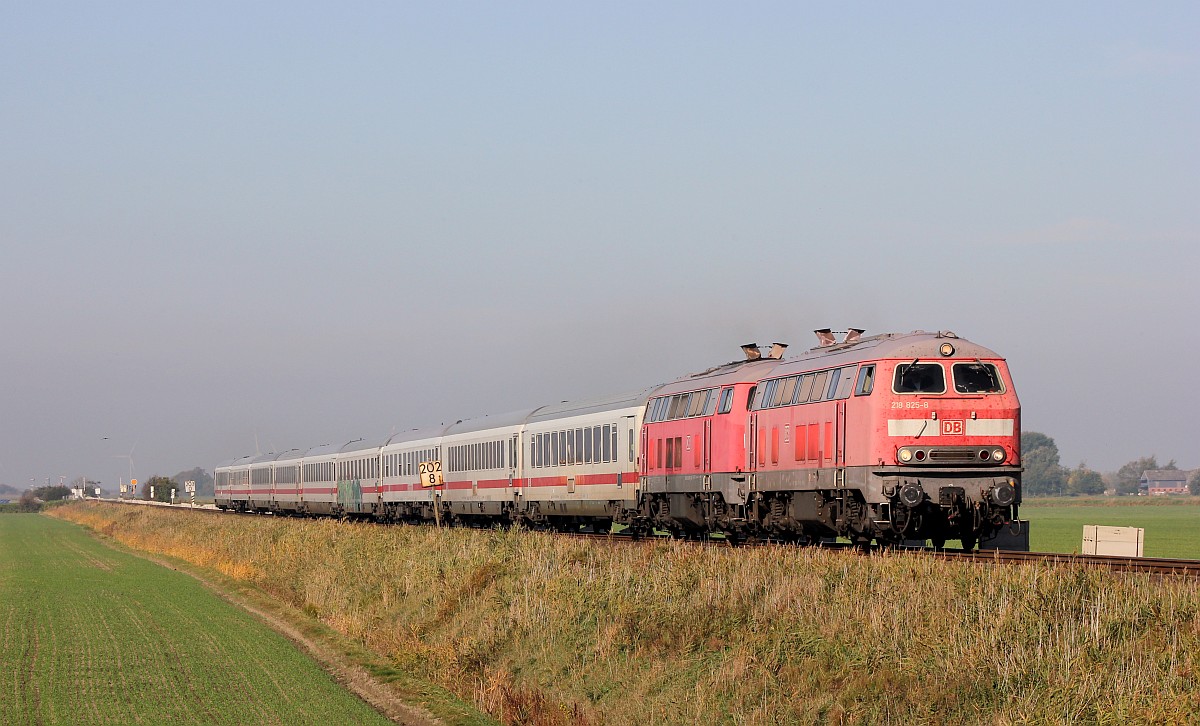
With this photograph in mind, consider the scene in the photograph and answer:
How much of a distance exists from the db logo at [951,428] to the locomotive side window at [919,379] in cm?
62

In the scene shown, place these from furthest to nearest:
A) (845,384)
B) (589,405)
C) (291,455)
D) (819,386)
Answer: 1. (291,455)
2. (589,405)
3. (819,386)
4. (845,384)

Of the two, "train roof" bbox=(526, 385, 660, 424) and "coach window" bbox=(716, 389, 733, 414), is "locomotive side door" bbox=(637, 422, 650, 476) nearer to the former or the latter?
"train roof" bbox=(526, 385, 660, 424)

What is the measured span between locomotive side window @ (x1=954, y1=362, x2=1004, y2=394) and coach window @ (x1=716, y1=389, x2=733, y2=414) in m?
7.51

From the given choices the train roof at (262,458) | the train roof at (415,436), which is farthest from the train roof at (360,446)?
the train roof at (262,458)

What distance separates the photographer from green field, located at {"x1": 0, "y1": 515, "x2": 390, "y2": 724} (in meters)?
18.9

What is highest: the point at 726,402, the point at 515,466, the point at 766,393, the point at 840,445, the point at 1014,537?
the point at 766,393

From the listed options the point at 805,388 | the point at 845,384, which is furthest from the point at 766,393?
the point at 845,384

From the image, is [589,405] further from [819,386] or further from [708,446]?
[819,386]

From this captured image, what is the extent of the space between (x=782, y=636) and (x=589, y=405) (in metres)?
27.9

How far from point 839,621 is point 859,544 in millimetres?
11159

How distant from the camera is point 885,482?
2489cm

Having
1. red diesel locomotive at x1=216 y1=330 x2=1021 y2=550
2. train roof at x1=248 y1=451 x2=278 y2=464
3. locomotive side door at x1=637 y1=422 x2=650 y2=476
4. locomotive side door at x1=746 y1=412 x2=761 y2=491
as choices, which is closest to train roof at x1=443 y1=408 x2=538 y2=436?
red diesel locomotive at x1=216 y1=330 x2=1021 y2=550

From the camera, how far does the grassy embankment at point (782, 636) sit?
12.9m

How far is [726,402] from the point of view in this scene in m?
32.5
